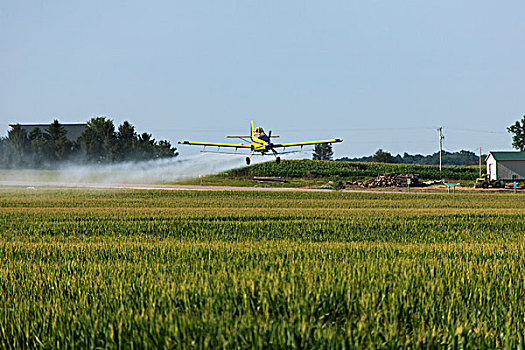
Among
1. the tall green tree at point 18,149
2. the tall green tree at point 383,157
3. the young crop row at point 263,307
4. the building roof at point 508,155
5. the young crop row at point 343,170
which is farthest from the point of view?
the tall green tree at point 383,157

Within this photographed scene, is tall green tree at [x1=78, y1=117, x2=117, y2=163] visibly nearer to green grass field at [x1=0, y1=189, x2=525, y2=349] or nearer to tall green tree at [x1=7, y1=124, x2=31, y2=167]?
tall green tree at [x1=7, y1=124, x2=31, y2=167]

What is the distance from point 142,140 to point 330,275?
378 ft

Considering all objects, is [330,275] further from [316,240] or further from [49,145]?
[49,145]

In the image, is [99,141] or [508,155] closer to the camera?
[508,155]

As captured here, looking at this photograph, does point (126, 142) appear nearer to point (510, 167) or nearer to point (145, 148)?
point (145, 148)

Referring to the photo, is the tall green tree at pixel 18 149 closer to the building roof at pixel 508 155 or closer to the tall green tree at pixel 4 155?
the tall green tree at pixel 4 155

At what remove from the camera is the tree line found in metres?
111

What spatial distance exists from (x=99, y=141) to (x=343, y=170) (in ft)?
154

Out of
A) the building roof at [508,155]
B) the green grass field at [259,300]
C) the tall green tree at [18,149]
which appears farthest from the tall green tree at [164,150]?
the green grass field at [259,300]

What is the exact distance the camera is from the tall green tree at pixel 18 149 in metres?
112

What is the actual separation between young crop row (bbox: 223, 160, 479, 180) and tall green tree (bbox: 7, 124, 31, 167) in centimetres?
3652

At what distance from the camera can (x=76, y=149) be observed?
114 m

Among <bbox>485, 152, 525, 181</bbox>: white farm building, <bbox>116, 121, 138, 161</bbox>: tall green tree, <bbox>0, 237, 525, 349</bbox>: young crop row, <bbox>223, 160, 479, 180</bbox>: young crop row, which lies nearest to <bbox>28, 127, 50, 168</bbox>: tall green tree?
<bbox>116, 121, 138, 161</bbox>: tall green tree

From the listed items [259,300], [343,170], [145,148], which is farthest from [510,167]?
[259,300]
